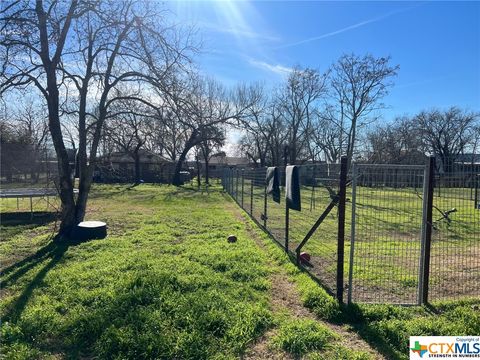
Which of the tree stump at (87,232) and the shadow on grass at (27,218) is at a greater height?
the tree stump at (87,232)

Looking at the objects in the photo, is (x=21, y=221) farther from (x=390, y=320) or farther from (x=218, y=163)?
(x=218, y=163)

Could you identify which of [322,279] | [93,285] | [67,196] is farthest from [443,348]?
[67,196]

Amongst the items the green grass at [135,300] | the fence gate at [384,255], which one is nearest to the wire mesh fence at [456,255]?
the fence gate at [384,255]

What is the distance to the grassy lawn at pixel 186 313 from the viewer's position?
3.26 meters

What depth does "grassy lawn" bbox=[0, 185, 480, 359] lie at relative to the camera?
3.26 meters

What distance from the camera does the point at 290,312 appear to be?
4.14 meters

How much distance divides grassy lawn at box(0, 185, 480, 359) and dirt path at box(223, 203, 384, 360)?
0.02 metres

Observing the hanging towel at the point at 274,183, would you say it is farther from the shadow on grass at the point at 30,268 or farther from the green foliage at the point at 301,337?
the shadow on grass at the point at 30,268

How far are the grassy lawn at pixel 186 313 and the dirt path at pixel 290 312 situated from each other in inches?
0.8

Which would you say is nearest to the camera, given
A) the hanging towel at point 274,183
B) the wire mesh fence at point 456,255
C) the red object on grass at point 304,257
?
the wire mesh fence at point 456,255

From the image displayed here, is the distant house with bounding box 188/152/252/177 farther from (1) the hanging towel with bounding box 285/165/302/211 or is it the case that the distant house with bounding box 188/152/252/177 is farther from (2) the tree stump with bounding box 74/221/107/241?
(1) the hanging towel with bounding box 285/165/302/211

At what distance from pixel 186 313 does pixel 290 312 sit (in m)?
1.23

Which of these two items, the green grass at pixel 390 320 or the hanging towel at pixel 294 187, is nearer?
the green grass at pixel 390 320

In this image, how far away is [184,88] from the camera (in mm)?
8836
